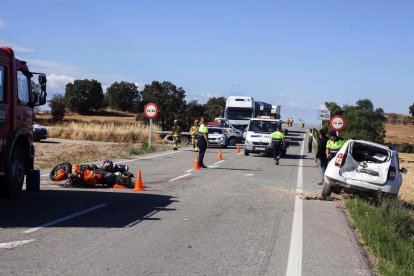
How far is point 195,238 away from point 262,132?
21370 mm

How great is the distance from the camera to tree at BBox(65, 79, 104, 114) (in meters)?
89.6

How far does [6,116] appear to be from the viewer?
1036cm

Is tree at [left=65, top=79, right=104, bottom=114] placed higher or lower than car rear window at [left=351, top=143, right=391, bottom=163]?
higher

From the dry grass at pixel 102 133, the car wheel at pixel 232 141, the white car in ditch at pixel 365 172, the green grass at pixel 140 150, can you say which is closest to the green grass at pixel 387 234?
the white car in ditch at pixel 365 172

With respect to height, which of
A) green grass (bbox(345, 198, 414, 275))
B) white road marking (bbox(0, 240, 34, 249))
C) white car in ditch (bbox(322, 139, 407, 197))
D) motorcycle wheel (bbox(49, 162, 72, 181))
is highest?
white car in ditch (bbox(322, 139, 407, 197))

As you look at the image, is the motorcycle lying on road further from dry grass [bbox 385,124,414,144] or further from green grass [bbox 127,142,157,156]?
dry grass [bbox 385,124,414,144]

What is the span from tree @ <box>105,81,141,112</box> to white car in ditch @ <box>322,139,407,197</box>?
9015 centimetres

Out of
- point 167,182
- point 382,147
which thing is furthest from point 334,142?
point 167,182

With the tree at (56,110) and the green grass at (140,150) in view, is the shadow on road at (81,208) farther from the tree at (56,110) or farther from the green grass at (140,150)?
the tree at (56,110)

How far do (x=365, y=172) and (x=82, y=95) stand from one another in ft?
268

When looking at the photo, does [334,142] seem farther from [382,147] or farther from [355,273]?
[355,273]

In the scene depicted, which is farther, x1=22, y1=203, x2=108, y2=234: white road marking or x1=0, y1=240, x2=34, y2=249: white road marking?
x1=22, y1=203, x2=108, y2=234: white road marking

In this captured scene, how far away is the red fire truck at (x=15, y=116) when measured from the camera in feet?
33.7

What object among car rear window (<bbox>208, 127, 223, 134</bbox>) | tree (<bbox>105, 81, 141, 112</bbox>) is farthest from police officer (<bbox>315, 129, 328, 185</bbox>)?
tree (<bbox>105, 81, 141, 112</bbox>)
